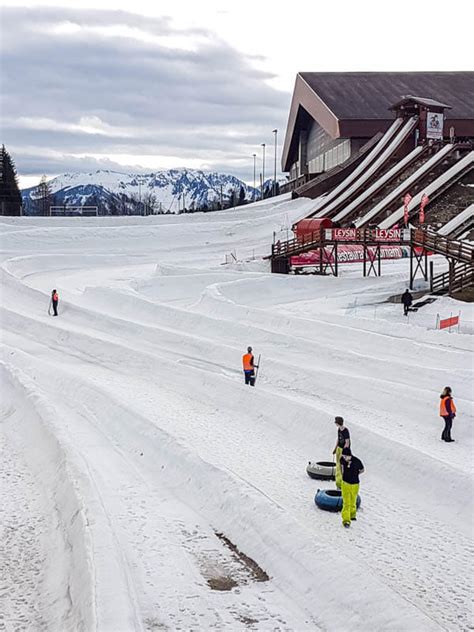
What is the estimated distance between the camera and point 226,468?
15086mm

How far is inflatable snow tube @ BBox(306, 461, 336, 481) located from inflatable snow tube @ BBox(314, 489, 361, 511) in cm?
122

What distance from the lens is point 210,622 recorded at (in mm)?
9773

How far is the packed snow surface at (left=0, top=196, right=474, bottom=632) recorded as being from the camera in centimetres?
1035

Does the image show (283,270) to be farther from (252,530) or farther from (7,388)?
(252,530)

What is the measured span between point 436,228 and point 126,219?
2568cm

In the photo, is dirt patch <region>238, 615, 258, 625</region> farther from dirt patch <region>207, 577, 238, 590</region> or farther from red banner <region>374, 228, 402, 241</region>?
red banner <region>374, 228, 402, 241</region>

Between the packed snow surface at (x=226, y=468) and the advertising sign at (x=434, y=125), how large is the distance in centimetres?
4004

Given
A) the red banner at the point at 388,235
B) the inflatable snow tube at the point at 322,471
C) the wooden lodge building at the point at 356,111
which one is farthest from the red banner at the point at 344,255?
the inflatable snow tube at the point at 322,471

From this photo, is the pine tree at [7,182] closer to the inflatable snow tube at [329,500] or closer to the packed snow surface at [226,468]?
the packed snow surface at [226,468]

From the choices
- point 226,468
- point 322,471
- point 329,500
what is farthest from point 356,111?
point 329,500

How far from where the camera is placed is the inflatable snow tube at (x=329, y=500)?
1341 centimetres

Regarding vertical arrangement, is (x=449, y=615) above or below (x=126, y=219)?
below

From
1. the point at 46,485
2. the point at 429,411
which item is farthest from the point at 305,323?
the point at 46,485

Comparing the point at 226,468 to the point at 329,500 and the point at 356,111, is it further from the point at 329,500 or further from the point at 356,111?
the point at 356,111
